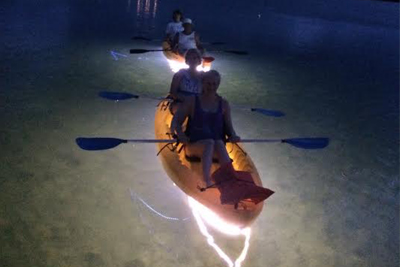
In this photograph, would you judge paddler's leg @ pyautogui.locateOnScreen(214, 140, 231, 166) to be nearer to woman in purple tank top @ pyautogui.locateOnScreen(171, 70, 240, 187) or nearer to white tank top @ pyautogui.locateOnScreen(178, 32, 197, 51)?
woman in purple tank top @ pyautogui.locateOnScreen(171, 70, 240, 187)

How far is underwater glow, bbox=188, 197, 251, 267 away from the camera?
12.3 ft

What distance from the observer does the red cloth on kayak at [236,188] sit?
3584 millimetres

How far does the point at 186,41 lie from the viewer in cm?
989

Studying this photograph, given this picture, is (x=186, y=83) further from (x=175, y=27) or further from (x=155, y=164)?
(x=175, y=27)

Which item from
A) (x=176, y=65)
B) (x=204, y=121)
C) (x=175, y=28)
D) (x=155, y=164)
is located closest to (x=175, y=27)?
(x=175, y=28)

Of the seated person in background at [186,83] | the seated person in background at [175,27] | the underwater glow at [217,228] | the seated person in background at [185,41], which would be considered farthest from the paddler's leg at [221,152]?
the seated person in background at [175,27]

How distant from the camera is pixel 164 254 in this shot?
374 centimetres

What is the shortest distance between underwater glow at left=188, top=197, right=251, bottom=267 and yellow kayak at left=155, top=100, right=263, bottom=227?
15cm

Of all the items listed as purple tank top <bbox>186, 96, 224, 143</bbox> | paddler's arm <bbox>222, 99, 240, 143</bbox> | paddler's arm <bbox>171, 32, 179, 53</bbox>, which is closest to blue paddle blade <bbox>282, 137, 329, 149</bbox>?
paddler's arm <bbox>222, 99, 240, 143</bbox>

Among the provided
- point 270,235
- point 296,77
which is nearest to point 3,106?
point 270,235

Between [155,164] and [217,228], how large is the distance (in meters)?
1.62

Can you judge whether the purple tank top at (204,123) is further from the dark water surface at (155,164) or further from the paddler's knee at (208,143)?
the dark water surface at (155,164)

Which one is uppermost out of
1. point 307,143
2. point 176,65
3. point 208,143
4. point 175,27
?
point 175,27

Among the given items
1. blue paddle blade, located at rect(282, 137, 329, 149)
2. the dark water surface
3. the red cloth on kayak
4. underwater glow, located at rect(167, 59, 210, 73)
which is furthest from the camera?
Answer: underwater glow, located at rect(167, 59, 210, 73)
